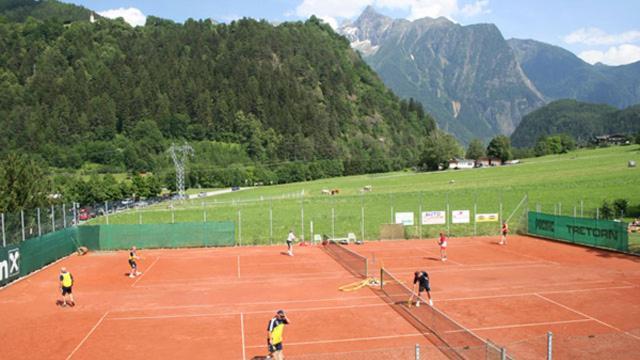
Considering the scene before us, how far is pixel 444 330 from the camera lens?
17906mm

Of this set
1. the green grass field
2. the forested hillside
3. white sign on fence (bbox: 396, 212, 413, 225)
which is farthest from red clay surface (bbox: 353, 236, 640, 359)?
the forested hillside

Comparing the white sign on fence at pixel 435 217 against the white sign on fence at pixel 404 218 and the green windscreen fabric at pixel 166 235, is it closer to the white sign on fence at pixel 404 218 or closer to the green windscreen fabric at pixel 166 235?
the white sign on fence at pixel 404 218

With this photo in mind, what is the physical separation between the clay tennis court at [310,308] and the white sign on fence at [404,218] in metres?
9.48

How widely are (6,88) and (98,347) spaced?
174 metres

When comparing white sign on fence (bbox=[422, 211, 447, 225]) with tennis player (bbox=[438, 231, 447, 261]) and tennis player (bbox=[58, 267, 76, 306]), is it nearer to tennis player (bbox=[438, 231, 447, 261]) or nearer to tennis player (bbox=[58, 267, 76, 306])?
tennis player (bbox=[438, 231, 447, 261])

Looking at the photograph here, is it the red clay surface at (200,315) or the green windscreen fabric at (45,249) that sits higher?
the green windscreen fabric at (45,249)

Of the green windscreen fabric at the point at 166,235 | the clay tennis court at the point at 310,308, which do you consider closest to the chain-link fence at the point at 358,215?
the green windscreen fabric at the point at 166,235

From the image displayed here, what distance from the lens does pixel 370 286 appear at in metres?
26.7

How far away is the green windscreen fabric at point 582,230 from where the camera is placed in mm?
36156

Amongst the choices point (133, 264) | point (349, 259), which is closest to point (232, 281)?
point (133, 264)

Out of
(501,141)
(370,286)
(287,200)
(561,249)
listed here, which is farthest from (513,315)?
(501,141)

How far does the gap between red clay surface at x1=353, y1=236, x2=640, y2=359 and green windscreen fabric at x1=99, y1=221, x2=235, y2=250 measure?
1176 cm

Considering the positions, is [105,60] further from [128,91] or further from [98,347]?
[98,347]

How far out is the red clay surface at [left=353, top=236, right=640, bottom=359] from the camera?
1736 centimetres
